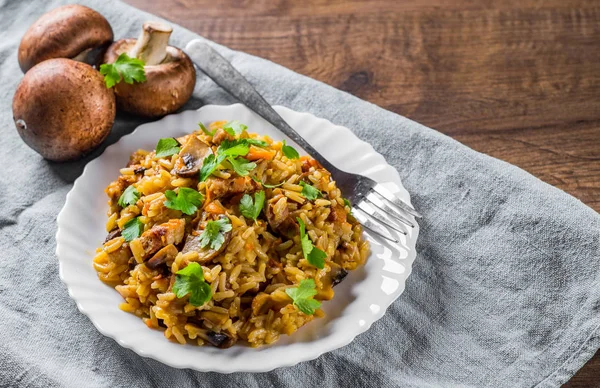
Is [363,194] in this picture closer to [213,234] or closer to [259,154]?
[259,154]

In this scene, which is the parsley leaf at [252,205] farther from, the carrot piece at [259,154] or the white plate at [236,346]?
the white plate at [236,346]

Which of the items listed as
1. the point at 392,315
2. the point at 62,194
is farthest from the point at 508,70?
the point at 62,194

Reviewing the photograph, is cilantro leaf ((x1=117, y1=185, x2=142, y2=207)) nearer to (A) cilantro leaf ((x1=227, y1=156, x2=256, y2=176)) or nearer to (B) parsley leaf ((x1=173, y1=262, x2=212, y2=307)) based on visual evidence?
(A) cilantro leaf ((x1=227, y1=156, x2=256, y2=176))

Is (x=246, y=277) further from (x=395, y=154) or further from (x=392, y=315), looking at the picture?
(x=395, y=154)

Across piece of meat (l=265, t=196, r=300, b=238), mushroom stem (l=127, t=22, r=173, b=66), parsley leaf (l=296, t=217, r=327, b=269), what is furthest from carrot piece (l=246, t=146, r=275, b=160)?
mushroom stem (l=127, t=22, r=173, b=66)

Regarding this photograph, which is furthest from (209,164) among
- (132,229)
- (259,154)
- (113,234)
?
(113,234)

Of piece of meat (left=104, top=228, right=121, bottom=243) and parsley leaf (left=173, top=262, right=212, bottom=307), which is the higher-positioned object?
parsley leaf (left=173, top=262, right=212, bottom=307)
